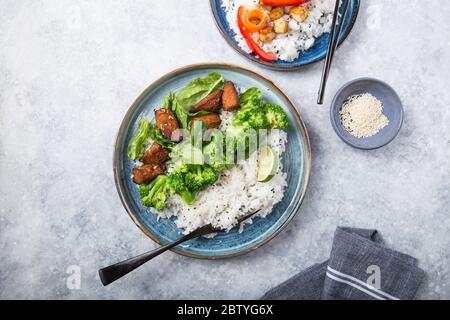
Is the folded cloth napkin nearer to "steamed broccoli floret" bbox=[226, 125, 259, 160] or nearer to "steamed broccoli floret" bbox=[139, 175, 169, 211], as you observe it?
"steamed broccoli floret" bbox=[226, 125, 259, 160]

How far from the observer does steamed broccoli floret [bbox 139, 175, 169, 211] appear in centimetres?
330

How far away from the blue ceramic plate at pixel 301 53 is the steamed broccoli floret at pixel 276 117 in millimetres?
371

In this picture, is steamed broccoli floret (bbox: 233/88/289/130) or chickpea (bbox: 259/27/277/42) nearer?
steamed broccoli floret (bbox: 233/88/289/130)

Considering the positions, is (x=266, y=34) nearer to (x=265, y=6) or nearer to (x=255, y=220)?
(x=265, y=6)

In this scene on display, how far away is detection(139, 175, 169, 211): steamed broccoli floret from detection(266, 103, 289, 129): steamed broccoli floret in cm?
88

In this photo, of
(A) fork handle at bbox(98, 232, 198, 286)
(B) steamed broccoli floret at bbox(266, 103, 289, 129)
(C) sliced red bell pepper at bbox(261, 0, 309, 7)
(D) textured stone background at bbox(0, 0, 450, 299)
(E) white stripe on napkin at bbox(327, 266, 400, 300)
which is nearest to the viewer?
(A) fork handle at bbox(98, 232, 198, 286)

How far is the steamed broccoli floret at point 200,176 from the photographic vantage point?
3.20 meters

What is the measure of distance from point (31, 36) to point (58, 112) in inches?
26.7

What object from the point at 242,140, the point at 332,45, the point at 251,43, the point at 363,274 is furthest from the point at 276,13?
the point at 363,274

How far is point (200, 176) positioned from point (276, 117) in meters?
0.70

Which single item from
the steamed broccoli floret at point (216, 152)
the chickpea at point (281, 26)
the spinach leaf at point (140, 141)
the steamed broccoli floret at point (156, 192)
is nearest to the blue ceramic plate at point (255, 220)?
the spinach leaf at point (140, 141)

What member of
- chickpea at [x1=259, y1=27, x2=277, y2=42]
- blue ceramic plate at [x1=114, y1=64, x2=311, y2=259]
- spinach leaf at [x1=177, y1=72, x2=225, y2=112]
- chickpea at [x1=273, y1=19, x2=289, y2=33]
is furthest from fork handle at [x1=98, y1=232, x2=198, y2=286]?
chickpea at [x1=273, y1=19, x2=289, y2=33]

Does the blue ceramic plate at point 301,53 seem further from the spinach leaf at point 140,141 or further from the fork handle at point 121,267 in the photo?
the fork handle at point 121,267
